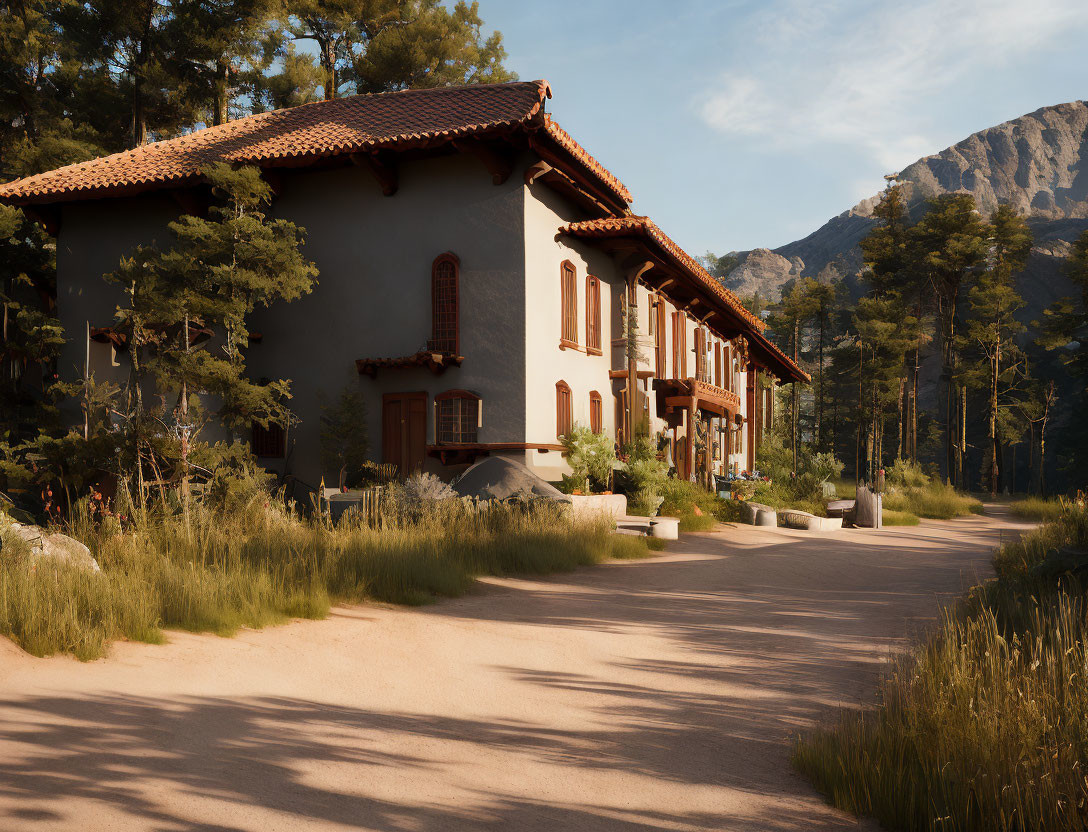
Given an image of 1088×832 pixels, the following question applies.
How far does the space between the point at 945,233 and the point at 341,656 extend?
48.7m

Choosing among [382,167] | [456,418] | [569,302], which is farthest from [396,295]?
[569,302]

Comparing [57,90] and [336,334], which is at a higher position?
[57,90]

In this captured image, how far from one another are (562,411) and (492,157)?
551cm

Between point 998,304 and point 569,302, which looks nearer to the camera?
point 569,302

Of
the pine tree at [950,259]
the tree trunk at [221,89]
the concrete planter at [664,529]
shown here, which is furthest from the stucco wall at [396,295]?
the pine tree at [950,259]

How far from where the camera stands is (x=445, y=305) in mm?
17562

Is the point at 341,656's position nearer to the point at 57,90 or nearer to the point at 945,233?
the point at 57,90

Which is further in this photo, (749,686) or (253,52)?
(253,52)

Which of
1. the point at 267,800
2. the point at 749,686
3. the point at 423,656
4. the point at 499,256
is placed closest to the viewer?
the point at 267,800

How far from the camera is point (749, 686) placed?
553 centimetres

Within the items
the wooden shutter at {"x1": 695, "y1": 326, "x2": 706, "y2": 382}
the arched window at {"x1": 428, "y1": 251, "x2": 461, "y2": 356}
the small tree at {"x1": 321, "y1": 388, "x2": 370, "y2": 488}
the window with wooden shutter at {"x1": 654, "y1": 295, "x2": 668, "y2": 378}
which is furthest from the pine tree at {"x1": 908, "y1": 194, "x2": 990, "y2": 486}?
the small tree at {"x1": 321, "y1": 388, "x2": 370, "y2": 488}

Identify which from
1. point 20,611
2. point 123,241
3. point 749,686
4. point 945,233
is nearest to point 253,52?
point 123,241

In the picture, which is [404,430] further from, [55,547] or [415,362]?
[55,547]

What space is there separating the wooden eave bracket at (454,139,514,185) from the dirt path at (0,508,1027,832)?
1106 centimetres
